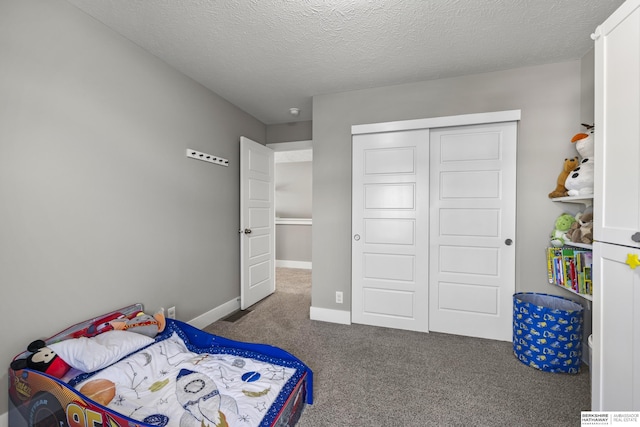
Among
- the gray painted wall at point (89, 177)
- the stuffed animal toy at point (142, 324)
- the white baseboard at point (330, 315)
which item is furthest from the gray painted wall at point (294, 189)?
the stuffed animal toy at point (142, 324)

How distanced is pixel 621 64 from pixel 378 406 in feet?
6.71

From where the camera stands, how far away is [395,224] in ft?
8.77

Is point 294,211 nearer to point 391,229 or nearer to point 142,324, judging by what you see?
point 391,229

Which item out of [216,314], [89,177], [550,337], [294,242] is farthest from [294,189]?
[550,337]

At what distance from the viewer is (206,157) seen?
8.87 feet

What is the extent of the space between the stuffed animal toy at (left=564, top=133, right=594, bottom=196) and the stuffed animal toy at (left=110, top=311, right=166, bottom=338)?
321 centimetres

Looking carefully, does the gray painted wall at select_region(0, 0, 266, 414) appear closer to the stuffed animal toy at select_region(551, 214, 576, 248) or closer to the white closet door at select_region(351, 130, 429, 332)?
the white closet door at select_region(351, 130, 429, 332)

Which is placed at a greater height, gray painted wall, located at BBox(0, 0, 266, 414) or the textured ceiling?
the textured ceiling

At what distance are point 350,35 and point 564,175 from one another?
200 cm

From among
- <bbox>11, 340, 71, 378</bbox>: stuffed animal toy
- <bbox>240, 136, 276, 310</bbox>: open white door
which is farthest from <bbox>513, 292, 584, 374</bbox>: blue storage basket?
<bbox>11, 340, 71, 378</bbox>: stuffed animal toy

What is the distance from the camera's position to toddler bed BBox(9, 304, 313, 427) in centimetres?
125

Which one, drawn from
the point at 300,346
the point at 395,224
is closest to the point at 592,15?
the point at 395,224

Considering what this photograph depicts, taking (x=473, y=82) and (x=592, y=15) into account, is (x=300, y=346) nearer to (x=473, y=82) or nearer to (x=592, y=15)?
(x=473, y=82)

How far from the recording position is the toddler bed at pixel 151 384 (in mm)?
1253
